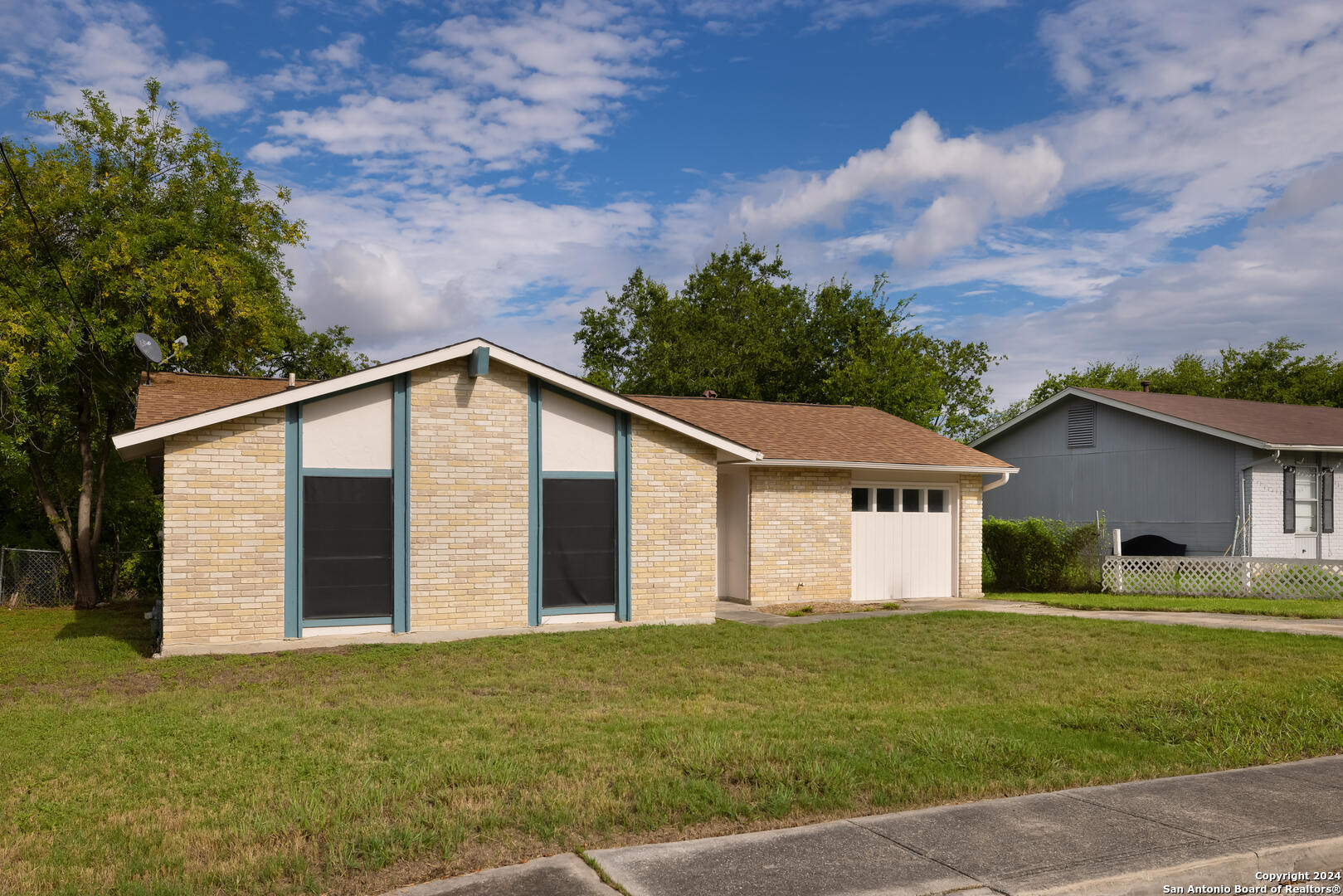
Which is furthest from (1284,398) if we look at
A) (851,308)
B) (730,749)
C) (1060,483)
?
(730,749)

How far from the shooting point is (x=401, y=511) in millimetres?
13812

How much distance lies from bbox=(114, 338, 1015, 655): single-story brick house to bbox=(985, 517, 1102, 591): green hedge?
8.72 meters

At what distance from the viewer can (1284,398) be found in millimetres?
47094

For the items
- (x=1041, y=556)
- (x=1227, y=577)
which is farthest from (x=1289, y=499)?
(x=1041, y=556)

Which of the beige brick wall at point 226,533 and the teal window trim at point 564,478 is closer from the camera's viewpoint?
the beige brick wall at point 226,533

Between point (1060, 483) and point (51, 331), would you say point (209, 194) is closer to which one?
point (51, 331)

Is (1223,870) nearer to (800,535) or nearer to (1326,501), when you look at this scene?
(800,535)

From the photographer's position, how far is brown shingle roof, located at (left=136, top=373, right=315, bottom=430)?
1334 centimetres

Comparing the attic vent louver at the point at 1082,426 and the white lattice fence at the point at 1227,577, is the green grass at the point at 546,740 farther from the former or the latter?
the attic vent louver at the point at 1082,426

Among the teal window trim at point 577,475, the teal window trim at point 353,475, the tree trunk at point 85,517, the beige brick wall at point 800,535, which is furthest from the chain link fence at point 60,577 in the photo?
the beige brick wall at point 800,535

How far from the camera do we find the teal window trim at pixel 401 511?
13781mm

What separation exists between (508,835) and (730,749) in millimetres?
2103

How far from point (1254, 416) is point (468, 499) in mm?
→ 21111

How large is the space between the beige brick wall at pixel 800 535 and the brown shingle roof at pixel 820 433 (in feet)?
1.62
